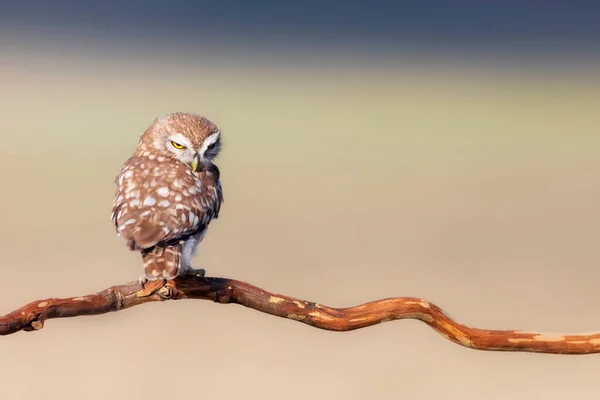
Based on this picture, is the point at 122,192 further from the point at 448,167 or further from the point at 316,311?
the point at 448,167

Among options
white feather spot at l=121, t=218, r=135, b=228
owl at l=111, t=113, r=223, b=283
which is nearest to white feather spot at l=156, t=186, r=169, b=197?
owl at l=111, t=113, r=223, b=283

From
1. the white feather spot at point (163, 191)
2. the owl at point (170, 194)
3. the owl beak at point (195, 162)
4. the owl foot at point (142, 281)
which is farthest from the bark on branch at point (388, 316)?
the owl beak at point (195, 162)

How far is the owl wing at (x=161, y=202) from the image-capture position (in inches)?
116

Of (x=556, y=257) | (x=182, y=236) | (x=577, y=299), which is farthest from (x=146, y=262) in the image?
(x=556, y=257)

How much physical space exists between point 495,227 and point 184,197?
4774mm

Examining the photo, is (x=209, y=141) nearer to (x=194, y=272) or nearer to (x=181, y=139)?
(x=181, y=139)

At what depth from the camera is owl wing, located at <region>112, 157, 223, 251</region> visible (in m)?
2.95

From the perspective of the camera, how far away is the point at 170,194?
314cm

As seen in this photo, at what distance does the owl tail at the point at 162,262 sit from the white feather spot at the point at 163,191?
237 millimetres

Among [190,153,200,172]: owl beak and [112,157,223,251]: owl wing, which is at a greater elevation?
[190,153,200,172]: owl beak

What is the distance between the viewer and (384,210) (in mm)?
7820

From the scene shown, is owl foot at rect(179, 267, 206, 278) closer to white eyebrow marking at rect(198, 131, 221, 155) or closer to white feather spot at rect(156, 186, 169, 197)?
white feather spot at rect(156, 186, 169, 197)

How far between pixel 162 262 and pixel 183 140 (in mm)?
703

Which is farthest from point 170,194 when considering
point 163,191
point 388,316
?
point 388,316
